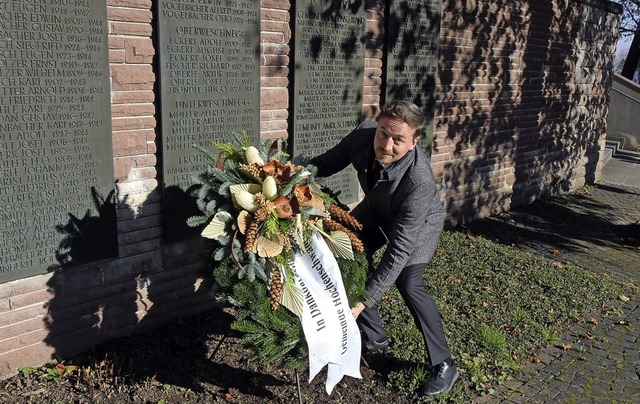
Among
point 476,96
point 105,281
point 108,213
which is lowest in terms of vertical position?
point 105,281

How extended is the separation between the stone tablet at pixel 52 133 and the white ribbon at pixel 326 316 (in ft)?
4.90

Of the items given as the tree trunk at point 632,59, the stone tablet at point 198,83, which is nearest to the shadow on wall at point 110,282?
the stone tablet at point 198,83

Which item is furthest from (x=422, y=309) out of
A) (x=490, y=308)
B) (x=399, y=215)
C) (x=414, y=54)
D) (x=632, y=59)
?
(x=632, y=59)

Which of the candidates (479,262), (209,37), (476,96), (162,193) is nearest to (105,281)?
(162,193)

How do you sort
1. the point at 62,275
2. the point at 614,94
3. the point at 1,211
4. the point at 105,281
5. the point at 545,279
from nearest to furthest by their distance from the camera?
1. the point at 1,211
2. the point at 62,275
3. the point at 105,281
4. the point at 545,279
5. the point at 614,94

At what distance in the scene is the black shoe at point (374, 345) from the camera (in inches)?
170

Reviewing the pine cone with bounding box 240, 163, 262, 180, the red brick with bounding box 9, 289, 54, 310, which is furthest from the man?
the red brick with bounding box 9, 289, 54, 310

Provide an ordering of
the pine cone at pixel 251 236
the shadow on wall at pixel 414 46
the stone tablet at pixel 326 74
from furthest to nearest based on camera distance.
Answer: the shadow on wall at pixel 414 46, the stone tablet at pixel 326 74, the pine cone at pixel 251 236

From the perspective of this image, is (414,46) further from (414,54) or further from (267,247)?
(267,247)

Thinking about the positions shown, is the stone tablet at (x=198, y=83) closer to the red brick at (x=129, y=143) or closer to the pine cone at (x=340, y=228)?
the red brick at (x=129, y=143)

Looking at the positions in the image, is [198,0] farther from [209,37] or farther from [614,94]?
[614,94]

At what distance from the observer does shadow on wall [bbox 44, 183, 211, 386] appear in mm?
4035

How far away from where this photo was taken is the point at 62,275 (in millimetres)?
4012

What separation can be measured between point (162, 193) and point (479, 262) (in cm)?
361
